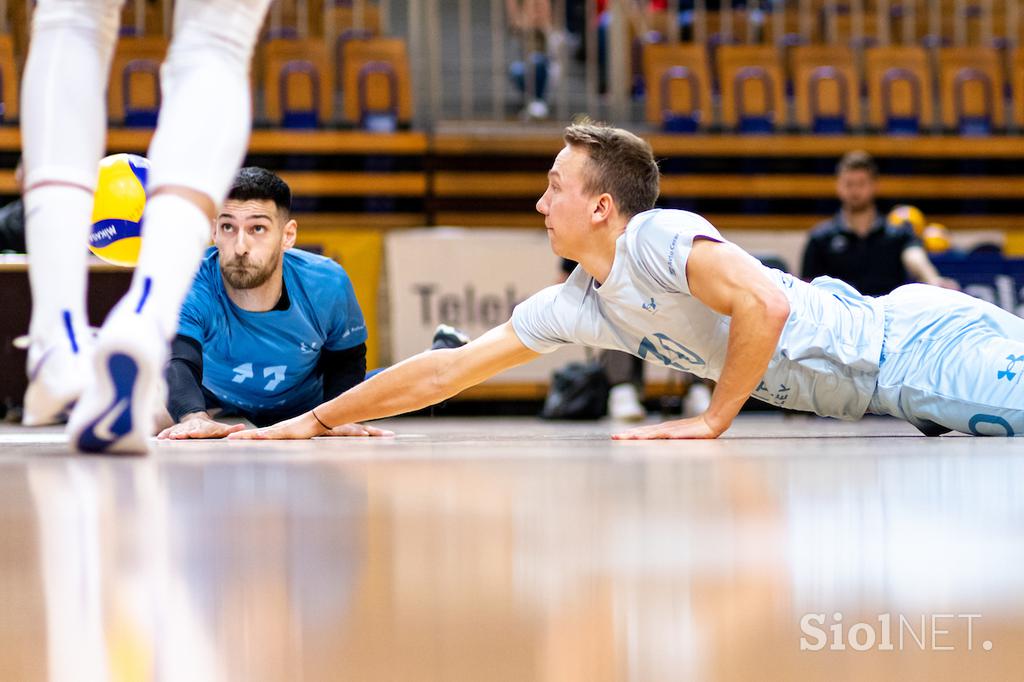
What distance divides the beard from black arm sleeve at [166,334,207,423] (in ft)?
0.63

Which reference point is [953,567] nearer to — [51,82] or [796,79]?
[51,82]

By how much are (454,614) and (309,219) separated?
760 centimetres

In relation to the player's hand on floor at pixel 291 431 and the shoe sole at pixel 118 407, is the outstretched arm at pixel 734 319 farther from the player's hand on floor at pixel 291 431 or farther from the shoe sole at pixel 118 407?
the shoe sole at pixel 118 407

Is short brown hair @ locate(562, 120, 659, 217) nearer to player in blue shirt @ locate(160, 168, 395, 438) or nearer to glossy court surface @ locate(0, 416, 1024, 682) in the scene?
player in blue shirt @ locate(160, 168, 395, 438)

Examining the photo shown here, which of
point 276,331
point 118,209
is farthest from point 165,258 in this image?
point 276,331

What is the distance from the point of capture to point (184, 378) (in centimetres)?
292

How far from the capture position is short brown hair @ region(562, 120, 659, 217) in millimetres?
2627

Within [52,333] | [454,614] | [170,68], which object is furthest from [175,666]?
[170,68]

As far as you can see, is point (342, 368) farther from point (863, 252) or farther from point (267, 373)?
point (863, 252)

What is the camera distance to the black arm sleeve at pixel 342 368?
3.31 meters

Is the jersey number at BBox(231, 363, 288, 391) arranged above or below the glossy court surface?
below

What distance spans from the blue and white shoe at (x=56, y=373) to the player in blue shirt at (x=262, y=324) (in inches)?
48.6

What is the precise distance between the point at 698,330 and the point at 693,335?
2 cm

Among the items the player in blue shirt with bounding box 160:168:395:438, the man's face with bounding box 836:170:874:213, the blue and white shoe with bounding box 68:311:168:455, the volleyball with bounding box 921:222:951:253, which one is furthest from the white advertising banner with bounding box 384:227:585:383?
the blue and white shoe with bounding box 68:311:168:455
